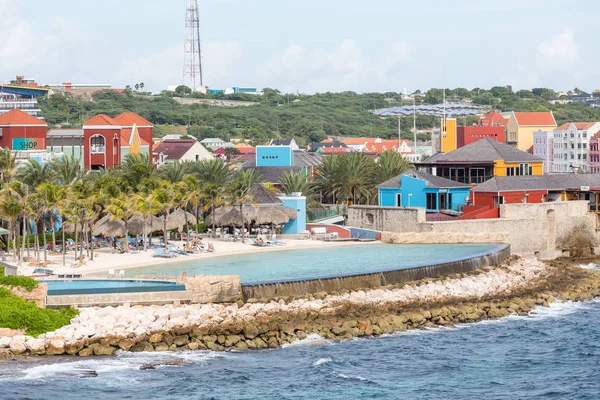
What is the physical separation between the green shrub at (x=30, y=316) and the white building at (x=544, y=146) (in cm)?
9942

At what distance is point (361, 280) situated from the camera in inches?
1836

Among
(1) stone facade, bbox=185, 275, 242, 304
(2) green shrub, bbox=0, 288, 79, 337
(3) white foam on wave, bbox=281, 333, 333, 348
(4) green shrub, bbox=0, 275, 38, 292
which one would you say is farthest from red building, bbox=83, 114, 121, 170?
(3) white foam on wave, bbox=281, 333, 333, 348

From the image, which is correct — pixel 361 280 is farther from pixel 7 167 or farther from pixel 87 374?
pixel 7 167

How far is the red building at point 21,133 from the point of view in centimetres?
7912

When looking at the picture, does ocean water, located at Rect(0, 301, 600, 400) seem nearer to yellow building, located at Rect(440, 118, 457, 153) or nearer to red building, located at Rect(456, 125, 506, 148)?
yellow building, located at Rect(440, 118, 457, 153)

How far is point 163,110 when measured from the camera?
198m

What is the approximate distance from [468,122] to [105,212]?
126 meters

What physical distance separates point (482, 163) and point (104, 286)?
37155mm

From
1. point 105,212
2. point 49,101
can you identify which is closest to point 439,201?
point 105,212

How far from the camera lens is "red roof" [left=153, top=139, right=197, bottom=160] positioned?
336ft

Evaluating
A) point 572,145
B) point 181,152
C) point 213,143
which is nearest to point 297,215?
point 181,152

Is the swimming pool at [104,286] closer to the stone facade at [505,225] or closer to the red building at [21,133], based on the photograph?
the stone facade at [505,225]

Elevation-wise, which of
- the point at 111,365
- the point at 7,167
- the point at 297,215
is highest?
the point at 7,167

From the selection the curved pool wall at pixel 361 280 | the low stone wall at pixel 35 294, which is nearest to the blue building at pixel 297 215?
the curved pool wall at pixel 361 280
